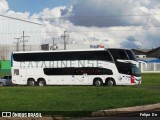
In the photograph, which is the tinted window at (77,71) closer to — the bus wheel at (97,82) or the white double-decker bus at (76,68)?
the white double-decker bus at (76,68)

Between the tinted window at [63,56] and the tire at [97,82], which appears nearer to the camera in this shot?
the tinted window at [63,56]

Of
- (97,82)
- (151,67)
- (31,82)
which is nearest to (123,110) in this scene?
(97,82)

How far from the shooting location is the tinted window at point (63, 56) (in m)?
39.7

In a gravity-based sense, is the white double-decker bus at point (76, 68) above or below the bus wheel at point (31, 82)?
above

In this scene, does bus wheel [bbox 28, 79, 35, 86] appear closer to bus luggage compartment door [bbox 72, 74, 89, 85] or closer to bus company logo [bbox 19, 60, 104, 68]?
bus company logo [bbox 19, 60, 104, 68]

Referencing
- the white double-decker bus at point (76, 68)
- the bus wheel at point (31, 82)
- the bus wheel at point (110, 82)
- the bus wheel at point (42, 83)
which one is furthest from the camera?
the bus wheel at point (31, 82)

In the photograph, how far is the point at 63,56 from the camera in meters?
41.4

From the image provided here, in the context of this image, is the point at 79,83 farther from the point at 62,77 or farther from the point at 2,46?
the point at 2,46

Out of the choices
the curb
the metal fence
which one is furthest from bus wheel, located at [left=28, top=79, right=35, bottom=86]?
the metal fence

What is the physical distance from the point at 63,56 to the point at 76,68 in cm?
182

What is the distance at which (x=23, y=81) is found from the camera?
140ft

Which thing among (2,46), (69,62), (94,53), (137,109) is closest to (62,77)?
(69,62)

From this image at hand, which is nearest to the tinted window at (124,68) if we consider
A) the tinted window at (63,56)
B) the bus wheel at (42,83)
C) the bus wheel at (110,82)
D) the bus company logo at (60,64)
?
the tinted window at (63,56)

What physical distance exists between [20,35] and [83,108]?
93.2 m
